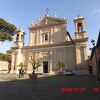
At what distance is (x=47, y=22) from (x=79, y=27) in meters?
8.11

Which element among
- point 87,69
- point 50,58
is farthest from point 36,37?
point 87,69

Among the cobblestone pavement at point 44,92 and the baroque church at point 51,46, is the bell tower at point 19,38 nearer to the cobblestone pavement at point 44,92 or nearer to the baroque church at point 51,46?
the baroque church at point 51,46

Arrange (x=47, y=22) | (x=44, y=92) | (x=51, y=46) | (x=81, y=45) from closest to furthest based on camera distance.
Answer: (x=44, y=92), (x=81, y=45), (x=51, y=46), (x=47, y=22)

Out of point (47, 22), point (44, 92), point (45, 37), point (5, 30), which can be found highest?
point (47, 22)

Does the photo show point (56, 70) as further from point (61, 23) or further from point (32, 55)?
point (61, 23)

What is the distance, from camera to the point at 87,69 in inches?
1153

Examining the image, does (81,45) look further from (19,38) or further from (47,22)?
(19,38)

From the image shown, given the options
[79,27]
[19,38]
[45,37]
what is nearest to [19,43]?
[19,38]

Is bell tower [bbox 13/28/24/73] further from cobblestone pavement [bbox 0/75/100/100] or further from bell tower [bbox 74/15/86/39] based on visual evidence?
cobblestone pavement [bbox 0/75/100/100]

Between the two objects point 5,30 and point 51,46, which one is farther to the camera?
point 5,30

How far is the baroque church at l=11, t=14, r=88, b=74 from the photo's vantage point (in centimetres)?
3077

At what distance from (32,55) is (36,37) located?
15.2ft

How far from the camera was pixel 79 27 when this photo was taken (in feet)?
109

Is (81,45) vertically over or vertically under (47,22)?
under
